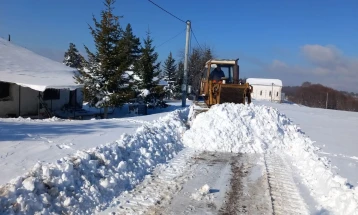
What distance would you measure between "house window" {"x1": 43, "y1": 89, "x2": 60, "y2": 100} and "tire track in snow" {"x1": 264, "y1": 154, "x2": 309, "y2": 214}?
1558 centimetres

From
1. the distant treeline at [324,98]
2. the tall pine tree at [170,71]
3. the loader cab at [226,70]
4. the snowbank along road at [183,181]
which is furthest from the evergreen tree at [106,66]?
the distant treeline at [324,98]

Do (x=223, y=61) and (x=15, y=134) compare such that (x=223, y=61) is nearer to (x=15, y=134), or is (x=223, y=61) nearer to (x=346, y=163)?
(x=346, y=163)

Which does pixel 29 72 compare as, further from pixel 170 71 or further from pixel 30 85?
pixel 170 71

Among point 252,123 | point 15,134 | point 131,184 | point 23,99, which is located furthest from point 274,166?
point 23,99

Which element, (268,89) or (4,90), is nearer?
(4,90)

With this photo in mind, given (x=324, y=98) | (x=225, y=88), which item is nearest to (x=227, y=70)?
(x=225, y=88)

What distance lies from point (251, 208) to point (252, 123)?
5.97 metres

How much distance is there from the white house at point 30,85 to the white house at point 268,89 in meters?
59.4

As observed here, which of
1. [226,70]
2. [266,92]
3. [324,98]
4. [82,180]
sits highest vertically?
[266,92]

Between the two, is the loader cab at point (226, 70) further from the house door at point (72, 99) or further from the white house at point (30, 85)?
the house door at point (72, 99)

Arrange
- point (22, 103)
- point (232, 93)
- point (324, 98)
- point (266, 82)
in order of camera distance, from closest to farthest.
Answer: point (232, 93), point (22, 103), point (266, 82), point (324, 98)

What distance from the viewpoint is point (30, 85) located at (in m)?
14.9

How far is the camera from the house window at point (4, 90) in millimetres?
16223

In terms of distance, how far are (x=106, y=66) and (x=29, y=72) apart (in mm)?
4346
